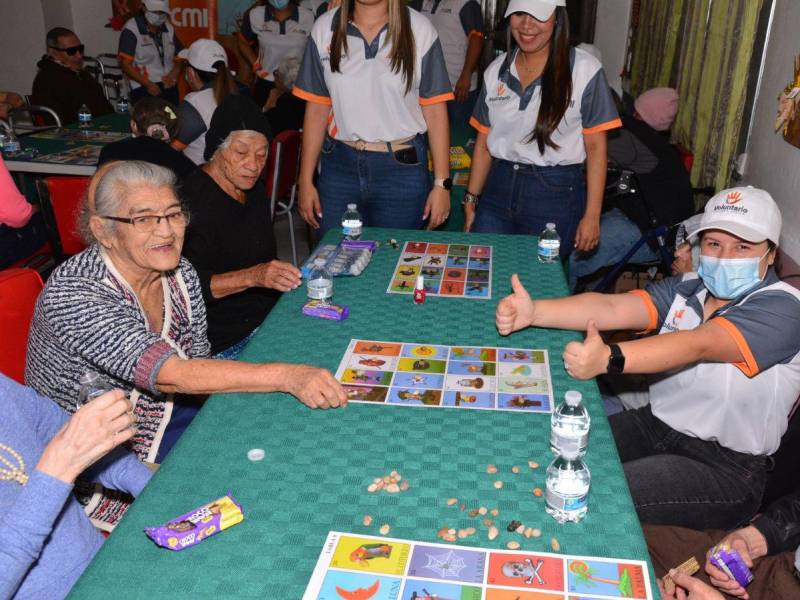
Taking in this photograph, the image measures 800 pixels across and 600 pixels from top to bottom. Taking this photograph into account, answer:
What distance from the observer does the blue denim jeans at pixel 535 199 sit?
300 cm

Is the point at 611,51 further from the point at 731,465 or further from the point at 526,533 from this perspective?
the point at 526,533

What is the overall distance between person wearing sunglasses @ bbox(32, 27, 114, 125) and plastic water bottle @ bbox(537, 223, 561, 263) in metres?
4.66

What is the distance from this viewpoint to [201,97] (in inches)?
165

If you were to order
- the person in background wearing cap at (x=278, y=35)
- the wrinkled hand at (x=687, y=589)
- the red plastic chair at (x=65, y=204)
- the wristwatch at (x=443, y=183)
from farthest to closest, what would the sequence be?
the person in background wearing cap at (x=278, y=35) < the red plastic chair at (x=65, y=204) < the wristwatch at (x=443, y=183) < the wrinkled hand at (x=687, y=589)

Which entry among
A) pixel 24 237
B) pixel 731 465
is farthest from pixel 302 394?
pixel 24 237

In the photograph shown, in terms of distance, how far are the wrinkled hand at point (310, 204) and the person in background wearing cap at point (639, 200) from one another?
4.89ft

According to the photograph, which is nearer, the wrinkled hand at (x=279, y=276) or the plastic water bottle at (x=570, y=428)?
the plastic water bottle at (x=570, y=428)

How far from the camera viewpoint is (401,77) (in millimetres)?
2924

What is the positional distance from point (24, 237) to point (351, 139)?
1.90 meters

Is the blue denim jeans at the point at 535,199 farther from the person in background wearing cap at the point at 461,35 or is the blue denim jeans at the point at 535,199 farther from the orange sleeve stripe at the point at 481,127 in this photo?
the person in background wearing cap at the point at 461,35

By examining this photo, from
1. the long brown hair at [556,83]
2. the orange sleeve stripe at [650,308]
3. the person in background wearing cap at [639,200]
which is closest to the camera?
the orange sleeve stripe at [650,308]

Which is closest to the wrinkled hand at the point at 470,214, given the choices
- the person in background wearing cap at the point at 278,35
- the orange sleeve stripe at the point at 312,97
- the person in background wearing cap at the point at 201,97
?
the orange sleeve stripe at the point at 312,97

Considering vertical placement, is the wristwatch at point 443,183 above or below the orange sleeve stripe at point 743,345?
above

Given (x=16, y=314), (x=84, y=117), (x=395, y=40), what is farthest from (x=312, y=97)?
(x=84, y=117)
